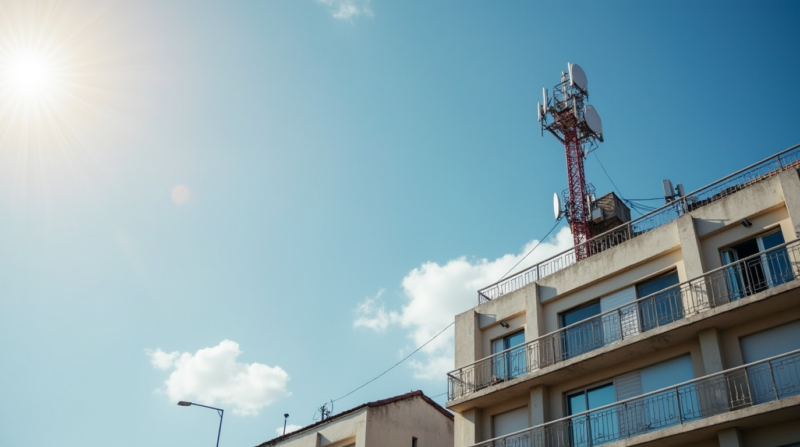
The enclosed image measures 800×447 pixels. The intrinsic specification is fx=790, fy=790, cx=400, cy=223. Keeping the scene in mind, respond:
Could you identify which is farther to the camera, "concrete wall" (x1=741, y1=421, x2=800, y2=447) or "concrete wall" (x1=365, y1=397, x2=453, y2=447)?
"concrete wall" (x1=365, y1=397, x2=453, y2=447)

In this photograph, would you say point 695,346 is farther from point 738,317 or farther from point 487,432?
point 487,432

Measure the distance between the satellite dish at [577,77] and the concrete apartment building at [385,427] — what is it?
14055 millimetres

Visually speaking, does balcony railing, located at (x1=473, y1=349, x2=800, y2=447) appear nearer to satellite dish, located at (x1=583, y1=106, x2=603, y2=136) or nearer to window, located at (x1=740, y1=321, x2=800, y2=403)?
window, located at (x1=740, y1=321, x2=800, y2=403)

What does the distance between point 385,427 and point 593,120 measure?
14.6 meters

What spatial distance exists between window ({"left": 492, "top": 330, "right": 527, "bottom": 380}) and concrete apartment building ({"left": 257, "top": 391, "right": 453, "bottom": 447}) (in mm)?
5593

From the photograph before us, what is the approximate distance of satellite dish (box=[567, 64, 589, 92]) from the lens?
3219 cm

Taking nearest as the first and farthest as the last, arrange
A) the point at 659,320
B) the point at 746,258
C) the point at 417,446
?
the point at 746,258, the point at 659,320, the point at 417,446

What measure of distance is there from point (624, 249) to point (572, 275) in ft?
6.40

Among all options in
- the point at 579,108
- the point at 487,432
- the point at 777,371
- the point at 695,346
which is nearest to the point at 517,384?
the point at 487,432

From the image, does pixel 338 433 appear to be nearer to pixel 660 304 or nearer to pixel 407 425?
pixel 407 425

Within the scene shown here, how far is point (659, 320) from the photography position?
21875 mm

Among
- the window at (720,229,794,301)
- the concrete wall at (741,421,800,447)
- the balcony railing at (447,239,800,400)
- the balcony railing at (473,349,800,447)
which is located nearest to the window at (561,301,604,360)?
the balcony railing at (447,239,800,400)

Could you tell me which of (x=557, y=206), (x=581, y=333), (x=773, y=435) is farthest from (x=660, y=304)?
(x=557, y=206)

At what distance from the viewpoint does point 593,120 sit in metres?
31.9
